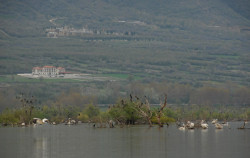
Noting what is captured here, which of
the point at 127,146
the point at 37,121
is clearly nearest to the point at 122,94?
the point at 37,121

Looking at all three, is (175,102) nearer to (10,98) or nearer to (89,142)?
(10,98)

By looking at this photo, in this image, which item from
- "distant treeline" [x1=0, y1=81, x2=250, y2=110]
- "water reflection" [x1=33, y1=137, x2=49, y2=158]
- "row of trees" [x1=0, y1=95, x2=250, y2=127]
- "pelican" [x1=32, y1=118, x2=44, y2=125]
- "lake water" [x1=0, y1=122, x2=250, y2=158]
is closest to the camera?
"lake water" [x1=0, y1=122, x2=250, y2=158]

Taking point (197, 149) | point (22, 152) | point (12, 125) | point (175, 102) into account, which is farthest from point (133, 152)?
point (175, 102)

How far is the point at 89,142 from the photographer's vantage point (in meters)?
64.3

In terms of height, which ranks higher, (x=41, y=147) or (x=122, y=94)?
(x=41, y=147)

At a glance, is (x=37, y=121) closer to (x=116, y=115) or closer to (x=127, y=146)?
(x=116, y=115)

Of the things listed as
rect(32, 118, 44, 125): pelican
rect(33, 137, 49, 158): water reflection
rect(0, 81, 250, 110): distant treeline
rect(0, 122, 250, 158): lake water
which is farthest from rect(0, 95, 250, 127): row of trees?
rect(0, 81, 250, 110): distant treeline

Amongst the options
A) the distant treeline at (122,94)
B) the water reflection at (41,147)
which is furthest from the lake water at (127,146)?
the distant treeline at (122,94)

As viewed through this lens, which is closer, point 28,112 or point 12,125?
point 12,125

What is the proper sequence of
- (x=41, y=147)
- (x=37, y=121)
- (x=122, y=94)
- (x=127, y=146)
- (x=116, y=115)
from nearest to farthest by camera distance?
(x=127, y=146), (x=41, y=147), (x=116, y=115), (x=37, y=121), (x=122, y=94)

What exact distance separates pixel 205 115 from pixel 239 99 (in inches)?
2408

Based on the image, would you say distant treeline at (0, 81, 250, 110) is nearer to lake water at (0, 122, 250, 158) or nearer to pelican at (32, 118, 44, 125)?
pelican at (32, 118, 44, 125)

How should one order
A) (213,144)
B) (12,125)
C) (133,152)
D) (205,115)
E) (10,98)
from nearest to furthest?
(133,152) < (213,144) < (12,125) < (205,115) < (10,98)

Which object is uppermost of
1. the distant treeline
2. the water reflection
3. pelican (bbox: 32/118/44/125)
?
the water reflection
